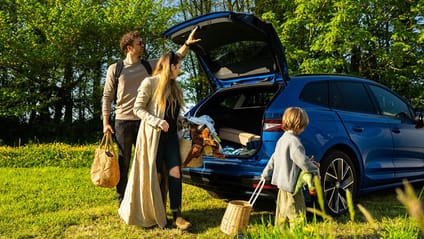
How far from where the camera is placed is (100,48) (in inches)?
523

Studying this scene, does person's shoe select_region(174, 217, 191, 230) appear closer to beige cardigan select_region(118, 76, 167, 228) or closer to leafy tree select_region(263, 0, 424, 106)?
beige cardigan select_region(118, 76, 167, 228)

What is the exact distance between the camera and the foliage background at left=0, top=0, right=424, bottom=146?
39.9ft

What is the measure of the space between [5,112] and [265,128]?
1084 cm

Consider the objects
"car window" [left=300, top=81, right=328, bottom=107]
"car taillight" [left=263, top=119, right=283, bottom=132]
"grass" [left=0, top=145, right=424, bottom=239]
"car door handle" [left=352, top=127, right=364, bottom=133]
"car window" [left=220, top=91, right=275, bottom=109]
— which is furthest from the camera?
"car window" [left=220, top=91, right=275, bottom=109]

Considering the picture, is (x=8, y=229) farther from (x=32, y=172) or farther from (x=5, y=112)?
(x=5, y=112)

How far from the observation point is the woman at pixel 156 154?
4086 mm

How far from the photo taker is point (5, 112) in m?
12.6

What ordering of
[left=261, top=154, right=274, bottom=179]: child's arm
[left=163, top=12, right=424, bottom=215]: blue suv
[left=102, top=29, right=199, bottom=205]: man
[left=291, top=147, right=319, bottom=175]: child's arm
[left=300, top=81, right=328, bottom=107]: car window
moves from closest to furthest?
[left=291, top=147, right=319, bottom=175]: child's arm
[left=261, top=154, right=274, bottom=179]: child's arm
[left=163, top=12, right=424, bottom=215]: blue suv
[left=300, top=81, right=328, bottom=107]: car window
[left=102, top=29, right=199, bottom=205]: man

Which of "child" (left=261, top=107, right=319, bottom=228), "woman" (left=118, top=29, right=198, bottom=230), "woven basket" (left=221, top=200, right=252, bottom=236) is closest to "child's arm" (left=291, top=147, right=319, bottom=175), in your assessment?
"child" (left=261, top=107, right=319, bottom=228)

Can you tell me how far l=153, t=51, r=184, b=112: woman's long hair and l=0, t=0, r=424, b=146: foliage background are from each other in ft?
26.9

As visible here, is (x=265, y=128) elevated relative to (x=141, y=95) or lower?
lower

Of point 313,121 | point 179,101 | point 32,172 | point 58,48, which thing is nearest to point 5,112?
point 58,48

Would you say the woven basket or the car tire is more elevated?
the car tire

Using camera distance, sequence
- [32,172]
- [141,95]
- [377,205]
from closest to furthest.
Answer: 1. [141,95]
2. [377,205]
3. [32,172]
